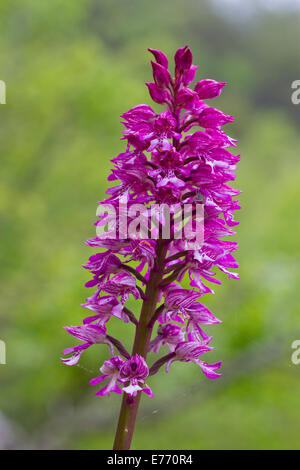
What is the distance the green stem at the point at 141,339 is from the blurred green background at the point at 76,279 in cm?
315

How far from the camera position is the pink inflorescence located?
3.47ft

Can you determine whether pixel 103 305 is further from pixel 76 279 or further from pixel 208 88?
pixel 76 279

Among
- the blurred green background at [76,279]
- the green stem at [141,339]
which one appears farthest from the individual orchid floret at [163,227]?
the blurred green background at [76,279]

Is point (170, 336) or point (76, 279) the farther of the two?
point (76, 279)

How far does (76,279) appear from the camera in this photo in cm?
441

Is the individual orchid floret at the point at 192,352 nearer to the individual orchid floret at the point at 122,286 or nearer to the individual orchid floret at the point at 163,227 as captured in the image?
the individual orchid floret at the point at 163,227

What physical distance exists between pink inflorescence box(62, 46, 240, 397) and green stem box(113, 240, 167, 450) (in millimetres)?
14

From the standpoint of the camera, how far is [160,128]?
108cm

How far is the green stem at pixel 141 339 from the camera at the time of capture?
1.03 m

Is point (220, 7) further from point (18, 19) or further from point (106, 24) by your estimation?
point (18, 19)

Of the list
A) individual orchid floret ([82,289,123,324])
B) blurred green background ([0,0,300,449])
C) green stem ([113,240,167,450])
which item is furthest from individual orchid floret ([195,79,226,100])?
blurred green background ([0,0,300,449])

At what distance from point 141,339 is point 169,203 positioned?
283 millimetres

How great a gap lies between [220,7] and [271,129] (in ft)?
38.4

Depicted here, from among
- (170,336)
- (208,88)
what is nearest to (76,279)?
(170,336)
